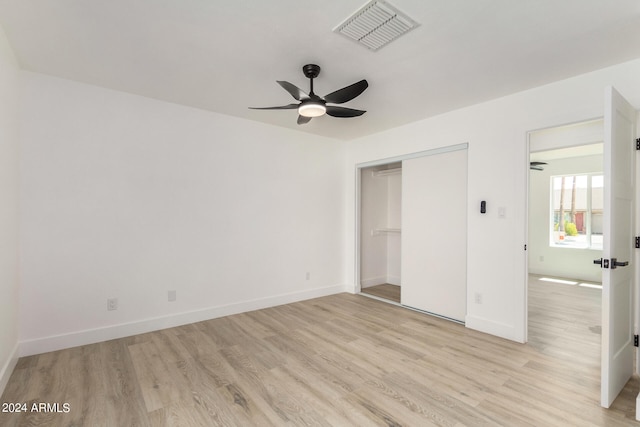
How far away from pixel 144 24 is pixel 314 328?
128 inches

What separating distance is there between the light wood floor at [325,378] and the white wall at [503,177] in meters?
0.40

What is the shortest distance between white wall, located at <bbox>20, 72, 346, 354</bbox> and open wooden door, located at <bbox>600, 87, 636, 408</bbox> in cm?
349

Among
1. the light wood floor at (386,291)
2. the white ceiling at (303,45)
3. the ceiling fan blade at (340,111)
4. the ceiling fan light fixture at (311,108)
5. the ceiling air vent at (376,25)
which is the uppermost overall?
the white ceiling at (303,45)

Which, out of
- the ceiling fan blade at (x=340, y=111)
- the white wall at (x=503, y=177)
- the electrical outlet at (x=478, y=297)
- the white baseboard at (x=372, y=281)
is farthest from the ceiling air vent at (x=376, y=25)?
the white baseboard at (x=372, y=281)

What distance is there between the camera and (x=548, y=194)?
677 cm

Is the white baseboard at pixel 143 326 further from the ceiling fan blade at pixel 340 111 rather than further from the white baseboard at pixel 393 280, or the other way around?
the ceiling fan blade at pixel 340 111

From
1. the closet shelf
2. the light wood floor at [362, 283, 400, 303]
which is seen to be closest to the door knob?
the light wood floor at [362, 283, 400, 303]

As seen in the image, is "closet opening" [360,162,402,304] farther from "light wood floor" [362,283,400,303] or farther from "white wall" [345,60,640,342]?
"white wall" [345,60,640,342]

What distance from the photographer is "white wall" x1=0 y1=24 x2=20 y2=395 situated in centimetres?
226

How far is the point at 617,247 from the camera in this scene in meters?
2.17

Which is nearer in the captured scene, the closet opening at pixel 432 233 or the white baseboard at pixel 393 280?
the closet opening at pixel 432 233

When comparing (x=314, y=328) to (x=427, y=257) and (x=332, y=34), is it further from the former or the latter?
(x=332, y=34)

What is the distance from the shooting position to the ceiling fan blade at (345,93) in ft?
8.12

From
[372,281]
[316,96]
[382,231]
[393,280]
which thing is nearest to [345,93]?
[316,96]
